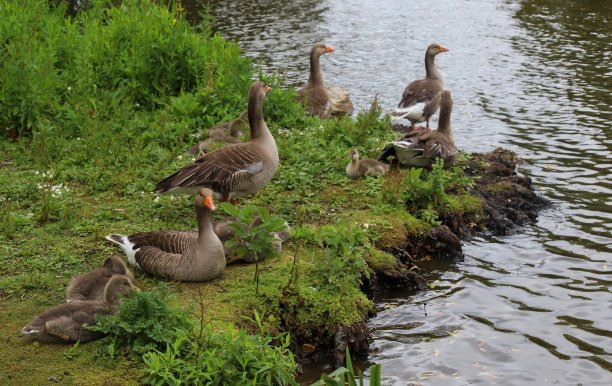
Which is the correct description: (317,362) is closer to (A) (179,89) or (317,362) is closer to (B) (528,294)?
(B) (528,294)

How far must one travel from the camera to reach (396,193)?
10812mm

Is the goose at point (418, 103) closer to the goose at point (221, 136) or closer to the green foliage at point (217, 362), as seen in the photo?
the goose at point (221, 136)

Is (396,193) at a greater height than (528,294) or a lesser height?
greater

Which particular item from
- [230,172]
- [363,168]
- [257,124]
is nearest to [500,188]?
[363,168]

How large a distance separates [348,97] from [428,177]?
5.60 meters

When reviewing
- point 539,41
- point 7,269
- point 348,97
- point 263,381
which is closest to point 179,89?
point 348,97

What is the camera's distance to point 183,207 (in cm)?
1063

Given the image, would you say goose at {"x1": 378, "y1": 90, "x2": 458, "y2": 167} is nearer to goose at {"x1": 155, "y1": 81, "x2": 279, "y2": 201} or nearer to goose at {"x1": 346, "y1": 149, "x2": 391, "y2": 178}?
goose at {"x1": 346, "y1": 149, "x2": 391, "y2": 178}

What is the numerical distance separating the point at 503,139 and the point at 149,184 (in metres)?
7.40

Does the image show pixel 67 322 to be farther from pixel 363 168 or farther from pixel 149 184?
pixel 363 168

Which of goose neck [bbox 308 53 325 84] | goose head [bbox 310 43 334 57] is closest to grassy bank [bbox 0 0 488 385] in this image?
goose neck [bbox 308 53 325 84]

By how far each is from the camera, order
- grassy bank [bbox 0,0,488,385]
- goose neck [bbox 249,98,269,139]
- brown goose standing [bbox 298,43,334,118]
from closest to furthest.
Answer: grassy bank [bbox 0,0,488,385]
goose neck [bbox 249,98,269,139]
brown goose standing [bbox 298,43,334,118]

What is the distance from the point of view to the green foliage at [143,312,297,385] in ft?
21.7

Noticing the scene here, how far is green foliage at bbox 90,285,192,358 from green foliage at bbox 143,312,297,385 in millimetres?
109
